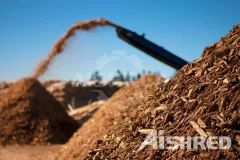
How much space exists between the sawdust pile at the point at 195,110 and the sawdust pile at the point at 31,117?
768 cm

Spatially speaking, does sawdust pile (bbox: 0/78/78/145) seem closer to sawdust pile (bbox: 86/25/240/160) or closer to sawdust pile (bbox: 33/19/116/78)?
sawdust pile (bbox: 33/19/116/78)

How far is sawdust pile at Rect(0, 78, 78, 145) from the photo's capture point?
11125 mm

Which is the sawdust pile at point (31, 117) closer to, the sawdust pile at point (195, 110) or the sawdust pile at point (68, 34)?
the sawdust pile at point (68, 34)

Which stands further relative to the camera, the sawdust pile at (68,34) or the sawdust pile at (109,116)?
the sawdust pile at (68,34)

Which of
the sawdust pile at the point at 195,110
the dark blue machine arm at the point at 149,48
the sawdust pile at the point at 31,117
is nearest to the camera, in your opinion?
the sawdust pile at the point at 195,110

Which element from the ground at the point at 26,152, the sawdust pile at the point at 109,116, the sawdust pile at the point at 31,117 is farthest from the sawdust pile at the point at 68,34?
the ground at the point at 26,152

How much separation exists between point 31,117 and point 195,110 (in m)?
9.09

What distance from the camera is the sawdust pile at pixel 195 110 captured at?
3018 millimetres

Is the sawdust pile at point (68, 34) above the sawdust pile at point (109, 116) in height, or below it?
above

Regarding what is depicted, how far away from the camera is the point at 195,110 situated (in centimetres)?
331

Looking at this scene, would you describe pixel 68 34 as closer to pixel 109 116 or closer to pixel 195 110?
pixel 109 116

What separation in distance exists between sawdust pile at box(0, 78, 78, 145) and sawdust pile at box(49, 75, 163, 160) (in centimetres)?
255

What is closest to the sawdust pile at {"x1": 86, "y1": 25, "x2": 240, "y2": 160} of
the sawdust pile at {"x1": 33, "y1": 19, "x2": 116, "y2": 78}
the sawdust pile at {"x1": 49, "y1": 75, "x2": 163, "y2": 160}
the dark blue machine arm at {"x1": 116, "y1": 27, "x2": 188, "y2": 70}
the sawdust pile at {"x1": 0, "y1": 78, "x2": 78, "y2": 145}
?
the sawdust pile at {"x1": 49, "y1": 75, "x2": 163, "y2": 160}

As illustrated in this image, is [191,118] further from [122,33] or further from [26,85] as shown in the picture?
[26,85]
